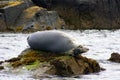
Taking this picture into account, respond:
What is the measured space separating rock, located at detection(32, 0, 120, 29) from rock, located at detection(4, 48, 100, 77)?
32.4 metres

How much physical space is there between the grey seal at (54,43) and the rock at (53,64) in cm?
25

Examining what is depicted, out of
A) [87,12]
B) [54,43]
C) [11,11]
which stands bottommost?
[87,12]

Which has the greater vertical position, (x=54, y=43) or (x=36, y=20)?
(x=54, y=43)

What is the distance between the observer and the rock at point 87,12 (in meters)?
50.8

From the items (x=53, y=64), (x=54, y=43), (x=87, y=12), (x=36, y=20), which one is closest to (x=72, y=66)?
(x=53, y=64)

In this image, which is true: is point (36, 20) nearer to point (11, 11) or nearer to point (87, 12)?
point (11, 11)

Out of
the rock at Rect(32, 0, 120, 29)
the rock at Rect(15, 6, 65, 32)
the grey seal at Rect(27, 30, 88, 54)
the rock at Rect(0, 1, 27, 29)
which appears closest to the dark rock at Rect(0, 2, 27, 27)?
the rock at Rect(0, 1, 27, 29)

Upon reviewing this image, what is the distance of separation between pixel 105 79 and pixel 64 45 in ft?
7.93

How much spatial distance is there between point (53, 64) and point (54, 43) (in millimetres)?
1361

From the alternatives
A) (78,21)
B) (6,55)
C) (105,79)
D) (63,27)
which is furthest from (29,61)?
(78,21)

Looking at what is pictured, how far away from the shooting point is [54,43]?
56.3ft

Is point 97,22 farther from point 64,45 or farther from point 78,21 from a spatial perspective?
point 64,45

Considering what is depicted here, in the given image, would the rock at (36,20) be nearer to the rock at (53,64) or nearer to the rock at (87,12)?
the rock at (87,12)

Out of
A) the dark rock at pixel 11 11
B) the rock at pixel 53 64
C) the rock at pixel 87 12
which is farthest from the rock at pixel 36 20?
the rock at pixel 53 64
